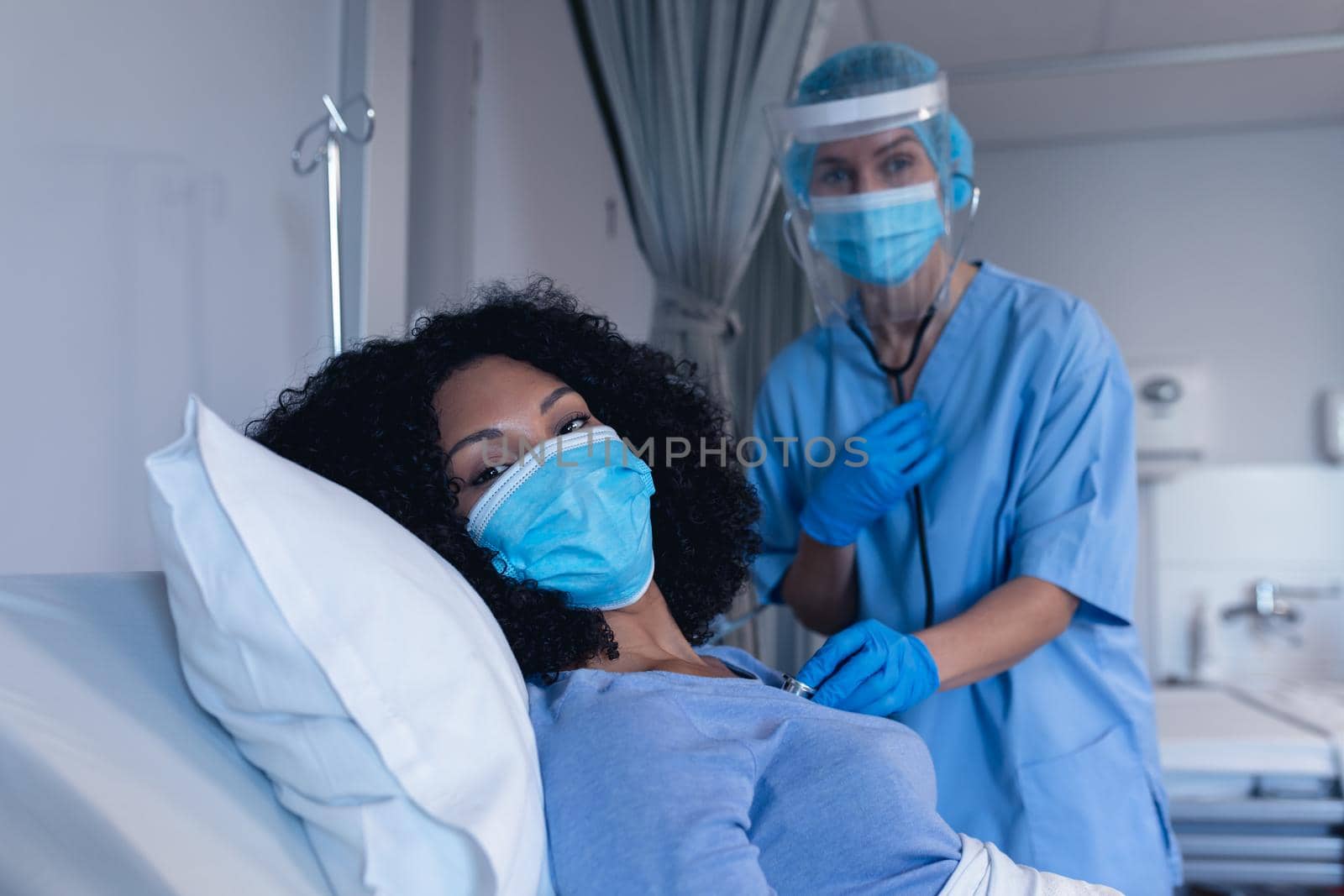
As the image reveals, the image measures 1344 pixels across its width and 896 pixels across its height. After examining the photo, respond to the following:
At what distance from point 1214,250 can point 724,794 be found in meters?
3.29

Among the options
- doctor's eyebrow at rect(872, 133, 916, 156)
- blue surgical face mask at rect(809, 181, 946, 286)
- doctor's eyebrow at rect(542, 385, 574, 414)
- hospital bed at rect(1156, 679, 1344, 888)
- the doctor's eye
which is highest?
doctor's eyebrow at rect(872, 133, 916, 156)

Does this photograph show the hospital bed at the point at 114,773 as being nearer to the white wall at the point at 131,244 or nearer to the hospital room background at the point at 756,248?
the hospital room background at the point at 756,248

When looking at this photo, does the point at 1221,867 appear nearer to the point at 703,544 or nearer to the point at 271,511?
the point at 703,544

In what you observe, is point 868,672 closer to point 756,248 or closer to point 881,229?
point 881,229

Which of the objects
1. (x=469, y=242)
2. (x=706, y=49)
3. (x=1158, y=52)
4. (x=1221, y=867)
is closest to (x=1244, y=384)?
(x=1158, y=52)

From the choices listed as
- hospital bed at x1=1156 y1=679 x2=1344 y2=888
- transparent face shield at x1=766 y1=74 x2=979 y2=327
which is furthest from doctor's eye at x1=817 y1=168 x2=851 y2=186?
hospital bed at x1=1156 y1=679 x2=1344 y2=888

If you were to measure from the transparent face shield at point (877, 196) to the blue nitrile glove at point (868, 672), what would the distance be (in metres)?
0.54

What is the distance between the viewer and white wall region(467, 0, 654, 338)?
2160 millimetres

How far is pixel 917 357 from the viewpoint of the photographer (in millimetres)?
1581

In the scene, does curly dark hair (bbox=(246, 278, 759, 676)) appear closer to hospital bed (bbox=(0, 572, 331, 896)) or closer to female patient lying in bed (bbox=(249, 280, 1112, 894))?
female patient lying in bed (bbox=(249, 280, 1112, 894))

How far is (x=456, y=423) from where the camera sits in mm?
1066

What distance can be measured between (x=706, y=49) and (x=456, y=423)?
1113 mm

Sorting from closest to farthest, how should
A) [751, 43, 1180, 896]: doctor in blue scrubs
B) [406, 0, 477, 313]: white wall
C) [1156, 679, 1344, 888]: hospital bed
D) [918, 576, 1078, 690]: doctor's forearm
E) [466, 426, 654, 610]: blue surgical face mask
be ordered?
[466, 426, 654, 610]: blue surgical face mask → [918, 576, 1078, 690]: doctor's forearm → [751, 43, 1180, 896]: doctor in blue scrubs → [406, 0, 477, 313]: white wall → [1156, 679, 1344, 888]: hospital bed

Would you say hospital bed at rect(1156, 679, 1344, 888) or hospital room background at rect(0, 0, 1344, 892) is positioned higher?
hospital room background at rect(0, 0, 1344, 892)
